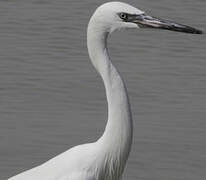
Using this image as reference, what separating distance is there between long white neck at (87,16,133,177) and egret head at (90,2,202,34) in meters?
0.05

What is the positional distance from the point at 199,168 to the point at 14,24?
4389 millimetres

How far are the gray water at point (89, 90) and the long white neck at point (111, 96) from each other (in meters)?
1.88

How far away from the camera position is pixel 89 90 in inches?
428

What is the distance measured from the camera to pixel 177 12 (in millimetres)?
13477

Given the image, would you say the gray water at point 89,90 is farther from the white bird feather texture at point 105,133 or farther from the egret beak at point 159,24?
the egret beak at point 159,24

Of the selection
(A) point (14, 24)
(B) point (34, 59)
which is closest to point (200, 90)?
(B) point (34, 59)

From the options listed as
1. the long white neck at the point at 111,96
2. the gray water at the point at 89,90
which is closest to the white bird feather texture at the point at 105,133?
the long white neck at the point at 111,96

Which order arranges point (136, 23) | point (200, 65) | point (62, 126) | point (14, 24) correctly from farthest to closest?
point (14, 24) → point (200, 65) → point (62, 126) → point (136, 23)

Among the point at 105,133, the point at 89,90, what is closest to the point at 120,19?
the point at 105,133

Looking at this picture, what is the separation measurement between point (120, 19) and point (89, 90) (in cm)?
374

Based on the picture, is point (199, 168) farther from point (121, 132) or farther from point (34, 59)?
point (34, 59)

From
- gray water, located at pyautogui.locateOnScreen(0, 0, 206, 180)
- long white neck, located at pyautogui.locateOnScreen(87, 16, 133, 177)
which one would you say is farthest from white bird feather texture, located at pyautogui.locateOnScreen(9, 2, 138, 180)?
gray water, located at pyautogui.locateOnScreen(0, 0, 206, 180)

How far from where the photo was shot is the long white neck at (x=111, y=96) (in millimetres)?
7191

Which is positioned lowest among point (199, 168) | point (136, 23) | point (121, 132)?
point (199, 168)
